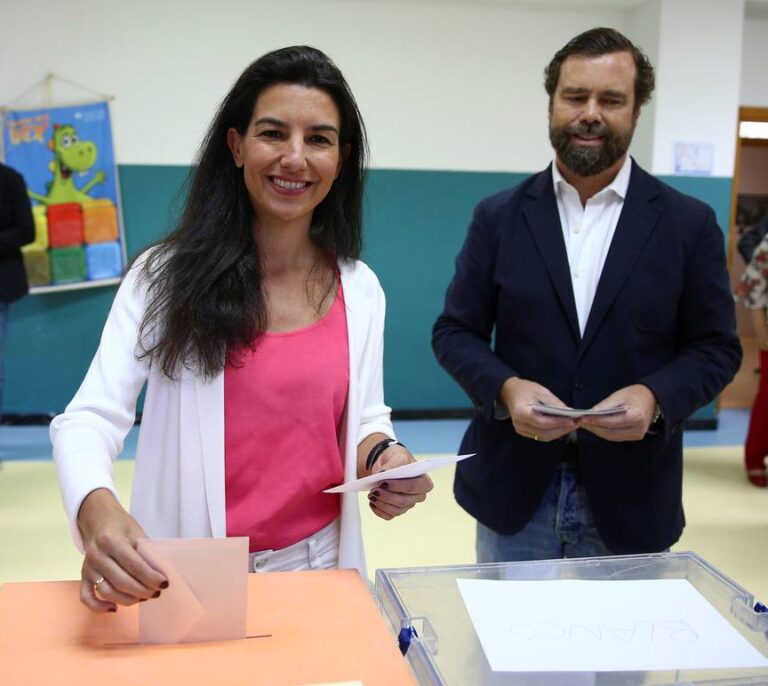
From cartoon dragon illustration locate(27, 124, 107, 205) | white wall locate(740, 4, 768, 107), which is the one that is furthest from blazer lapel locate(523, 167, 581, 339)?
white wall locate(740, 4, 768, 107)

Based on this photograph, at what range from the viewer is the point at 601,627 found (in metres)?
0.94

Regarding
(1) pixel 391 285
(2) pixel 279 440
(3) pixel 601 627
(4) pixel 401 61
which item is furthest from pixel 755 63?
(3) pixel 601 627

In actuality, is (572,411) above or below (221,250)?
below

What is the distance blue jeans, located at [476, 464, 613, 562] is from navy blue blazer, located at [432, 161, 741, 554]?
0.04 metres

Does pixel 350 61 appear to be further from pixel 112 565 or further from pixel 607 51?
pixel 112 565

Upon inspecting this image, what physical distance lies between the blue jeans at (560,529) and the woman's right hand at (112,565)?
1.01 metres

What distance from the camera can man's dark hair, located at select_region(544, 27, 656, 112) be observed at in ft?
5.49

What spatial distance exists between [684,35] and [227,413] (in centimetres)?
505

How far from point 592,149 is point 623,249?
0.22 meters

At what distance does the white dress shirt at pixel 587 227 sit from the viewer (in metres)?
1.70

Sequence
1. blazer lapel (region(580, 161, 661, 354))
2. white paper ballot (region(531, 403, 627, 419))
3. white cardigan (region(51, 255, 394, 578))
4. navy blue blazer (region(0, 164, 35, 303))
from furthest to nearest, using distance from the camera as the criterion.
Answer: navy blue blazer (region(0, 164, 35, 303)), blazer lapel (region(580, 161, 661, 354)), white paper ballot (region(531, 403, 627, 419)), white cardigan (region(51, 255, 394, 578))

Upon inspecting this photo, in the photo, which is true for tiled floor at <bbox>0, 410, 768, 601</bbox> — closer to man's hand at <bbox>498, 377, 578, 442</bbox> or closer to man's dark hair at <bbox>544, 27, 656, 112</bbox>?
man's hand at <bbox>498, 377, 578, 442</bbox>

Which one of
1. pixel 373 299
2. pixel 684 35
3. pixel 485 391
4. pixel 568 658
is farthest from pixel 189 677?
pixel 684 35

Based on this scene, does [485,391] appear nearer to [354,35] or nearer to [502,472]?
[502,472]
